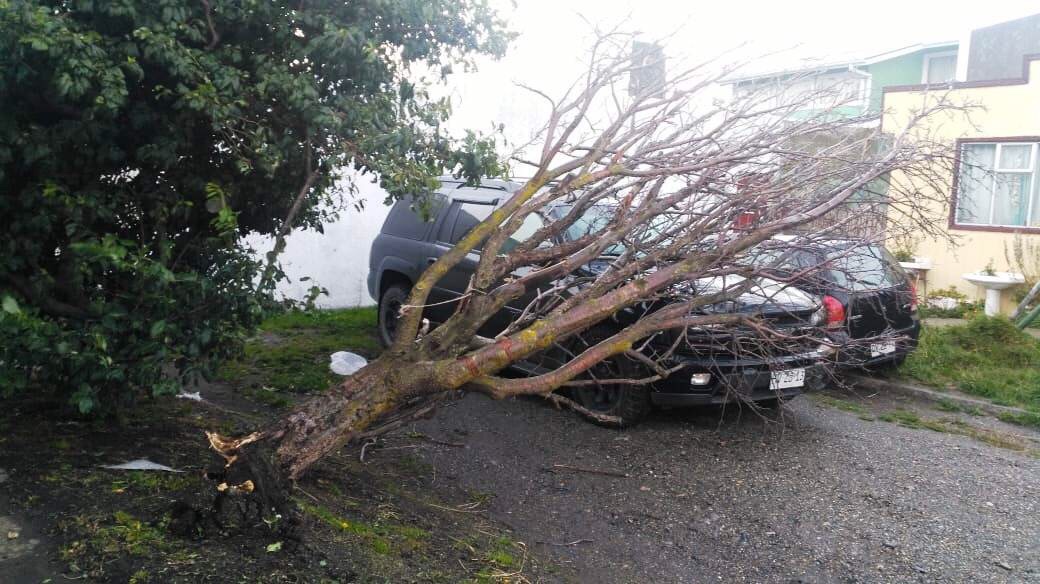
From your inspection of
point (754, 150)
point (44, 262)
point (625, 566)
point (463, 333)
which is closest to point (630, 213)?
point (754, 150)

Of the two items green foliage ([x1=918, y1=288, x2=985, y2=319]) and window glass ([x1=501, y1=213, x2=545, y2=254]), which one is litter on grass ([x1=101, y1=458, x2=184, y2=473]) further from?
green foliage ([x1=918, y1=288, x2=985, y2=319])

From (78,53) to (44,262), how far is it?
1.44 metres

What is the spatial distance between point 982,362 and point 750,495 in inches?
213

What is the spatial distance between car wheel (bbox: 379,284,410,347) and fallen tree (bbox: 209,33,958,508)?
3624 mm

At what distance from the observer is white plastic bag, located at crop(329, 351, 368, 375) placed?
8.27m

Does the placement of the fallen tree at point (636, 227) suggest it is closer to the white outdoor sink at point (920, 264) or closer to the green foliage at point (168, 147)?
the green foliage at point (168, 147)

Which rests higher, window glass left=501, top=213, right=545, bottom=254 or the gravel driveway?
window glass left=501, top=213, right=545, bottom=254

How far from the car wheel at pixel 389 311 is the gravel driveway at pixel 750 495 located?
85.7 inches

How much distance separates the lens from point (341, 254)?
12.1 metres

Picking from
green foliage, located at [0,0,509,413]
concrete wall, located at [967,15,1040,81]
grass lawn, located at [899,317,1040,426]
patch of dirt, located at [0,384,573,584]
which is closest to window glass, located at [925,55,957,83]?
concrete wall, located at [967,15,1040,81]

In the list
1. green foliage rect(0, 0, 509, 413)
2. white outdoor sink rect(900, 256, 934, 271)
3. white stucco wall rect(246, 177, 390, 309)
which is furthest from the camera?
white outdoor sink rect(900, 256, 934, 271)

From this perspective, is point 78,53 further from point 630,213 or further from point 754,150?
point 754,150

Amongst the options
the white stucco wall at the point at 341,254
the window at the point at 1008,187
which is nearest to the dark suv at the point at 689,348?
the white stucco wall at the point at 341,254

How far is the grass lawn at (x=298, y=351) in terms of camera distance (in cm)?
765
